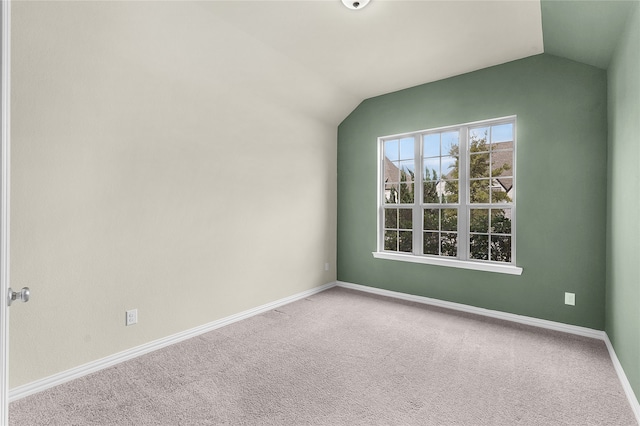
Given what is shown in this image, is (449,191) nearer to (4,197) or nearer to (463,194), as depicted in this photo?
(463,194)

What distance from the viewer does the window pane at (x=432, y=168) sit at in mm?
3926

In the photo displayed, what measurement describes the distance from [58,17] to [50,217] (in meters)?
1.26

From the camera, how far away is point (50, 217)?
2.12 m

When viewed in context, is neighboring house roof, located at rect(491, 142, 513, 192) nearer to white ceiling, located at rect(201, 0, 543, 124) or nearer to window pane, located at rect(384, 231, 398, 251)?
white ceiling, located at rect(201, 0, 543, 124)

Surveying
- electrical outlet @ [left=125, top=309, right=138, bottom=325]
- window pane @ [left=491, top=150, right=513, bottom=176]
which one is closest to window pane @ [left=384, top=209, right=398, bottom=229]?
window pane @ [left=491, top=150, right=513, bottom=176]

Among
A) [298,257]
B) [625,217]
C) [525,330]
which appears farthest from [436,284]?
[625,217]

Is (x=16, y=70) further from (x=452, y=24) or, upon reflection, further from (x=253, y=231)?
(x=452, y=24)

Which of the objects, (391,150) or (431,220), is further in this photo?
(391,150)

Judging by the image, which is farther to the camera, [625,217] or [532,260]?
[532,260]

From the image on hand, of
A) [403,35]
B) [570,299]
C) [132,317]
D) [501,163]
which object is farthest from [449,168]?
[132,317]

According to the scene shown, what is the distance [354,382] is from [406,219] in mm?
2434

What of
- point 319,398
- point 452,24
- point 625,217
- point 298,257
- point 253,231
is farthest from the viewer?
point 298,257

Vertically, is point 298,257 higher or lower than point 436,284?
higher

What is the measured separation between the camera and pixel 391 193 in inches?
170
